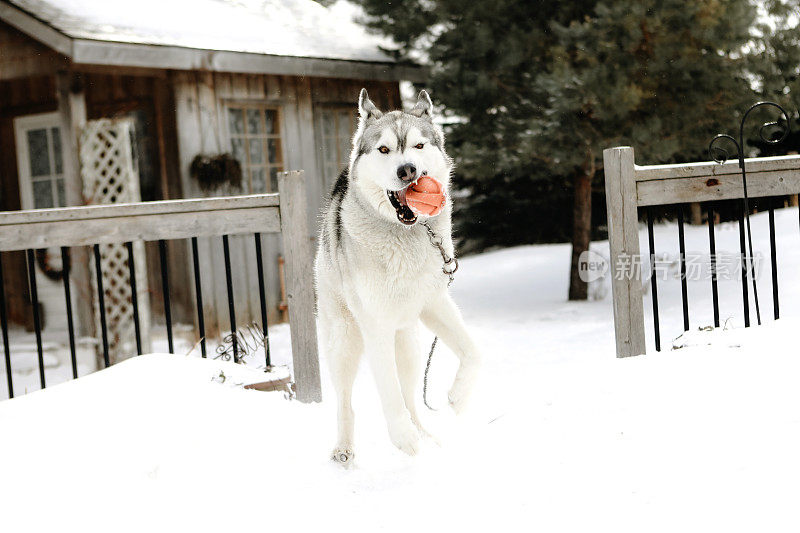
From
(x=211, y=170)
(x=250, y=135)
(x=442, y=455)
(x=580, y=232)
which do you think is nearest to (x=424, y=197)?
(x=442, y=455)

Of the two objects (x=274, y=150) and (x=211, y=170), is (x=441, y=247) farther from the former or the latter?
(x=274, y=150)

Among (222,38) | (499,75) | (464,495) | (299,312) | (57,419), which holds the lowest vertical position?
(464,495)

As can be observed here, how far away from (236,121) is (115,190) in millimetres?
2170

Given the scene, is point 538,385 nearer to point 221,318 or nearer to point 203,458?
point 203,458

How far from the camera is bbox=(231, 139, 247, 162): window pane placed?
34.3ft

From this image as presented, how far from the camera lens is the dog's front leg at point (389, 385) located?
351 centimetres

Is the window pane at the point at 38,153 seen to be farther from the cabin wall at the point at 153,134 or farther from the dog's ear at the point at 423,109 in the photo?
the dog's ear at the point at 423,109

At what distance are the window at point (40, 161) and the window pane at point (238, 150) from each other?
84.9 inches

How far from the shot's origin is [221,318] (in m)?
10.1

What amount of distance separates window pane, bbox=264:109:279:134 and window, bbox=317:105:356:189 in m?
0.69

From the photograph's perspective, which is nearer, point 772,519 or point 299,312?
point 772,519

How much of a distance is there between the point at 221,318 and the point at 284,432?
6168 millimetres

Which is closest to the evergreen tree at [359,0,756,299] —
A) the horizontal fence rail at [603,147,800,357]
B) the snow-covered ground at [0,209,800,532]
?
the horizontal fence rail at [603,147,800,357]

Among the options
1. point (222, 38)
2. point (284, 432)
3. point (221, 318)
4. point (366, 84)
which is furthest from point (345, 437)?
point (366, 84)
